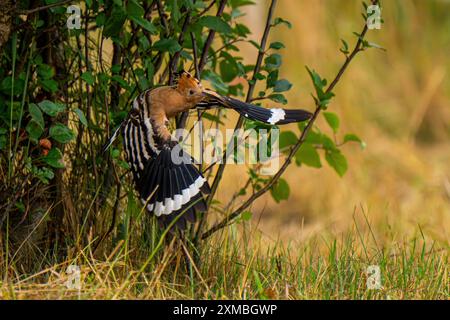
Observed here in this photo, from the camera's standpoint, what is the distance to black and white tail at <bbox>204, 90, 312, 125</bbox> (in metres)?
2.31

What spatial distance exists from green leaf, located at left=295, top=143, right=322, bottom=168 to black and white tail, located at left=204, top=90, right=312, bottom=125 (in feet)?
1.59

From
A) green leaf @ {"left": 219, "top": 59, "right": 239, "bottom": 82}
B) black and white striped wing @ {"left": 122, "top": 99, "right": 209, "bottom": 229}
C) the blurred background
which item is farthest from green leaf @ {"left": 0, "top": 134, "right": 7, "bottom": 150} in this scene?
the blurred background

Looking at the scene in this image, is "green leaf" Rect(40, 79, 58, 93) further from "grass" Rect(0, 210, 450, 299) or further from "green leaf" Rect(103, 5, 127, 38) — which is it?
"grass" Rect(0, 210, 450, 299)

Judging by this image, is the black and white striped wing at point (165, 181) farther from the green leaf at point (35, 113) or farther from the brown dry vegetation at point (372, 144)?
the brown dry vegetation at point (372, 144)

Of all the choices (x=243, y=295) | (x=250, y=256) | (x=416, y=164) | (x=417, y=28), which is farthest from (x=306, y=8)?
(x=243, y=295)

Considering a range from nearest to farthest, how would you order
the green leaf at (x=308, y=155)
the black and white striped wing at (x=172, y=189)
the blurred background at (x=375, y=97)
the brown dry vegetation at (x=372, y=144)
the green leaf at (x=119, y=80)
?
the black and white striped wing at (x=172, y=189) < the green leaf at (x=119, y=80) < the green leaf at (x=308, y=155) < the brown dry vegetation at (x=372, y=144) < the blurred background at (x=375, y=97)

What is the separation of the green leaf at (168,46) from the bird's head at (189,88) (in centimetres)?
21

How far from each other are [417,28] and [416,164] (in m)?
1.18

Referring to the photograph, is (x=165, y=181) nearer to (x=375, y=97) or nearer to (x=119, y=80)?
(x=119, y=80)

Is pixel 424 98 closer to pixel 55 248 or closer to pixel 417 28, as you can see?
pixel 417 28

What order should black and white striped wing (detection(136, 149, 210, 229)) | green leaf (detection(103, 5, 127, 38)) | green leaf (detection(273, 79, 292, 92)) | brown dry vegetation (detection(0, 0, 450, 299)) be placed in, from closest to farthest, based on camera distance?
black and white striped wing (detection(136, 149, 210, 229)) → green leaf (detection(103, 5, 127, 38)) → green leaf (detection(273, 79, 292, 92)) → brown dry vegetation (detection(0, 0, 450, 299))

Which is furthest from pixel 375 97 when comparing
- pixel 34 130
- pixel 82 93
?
pixel 34 130

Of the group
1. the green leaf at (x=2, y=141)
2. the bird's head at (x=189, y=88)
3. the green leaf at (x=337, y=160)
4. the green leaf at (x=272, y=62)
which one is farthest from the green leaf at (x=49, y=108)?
the green leaf at (x=337, y=160)

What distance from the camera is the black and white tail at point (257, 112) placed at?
2307 mm
